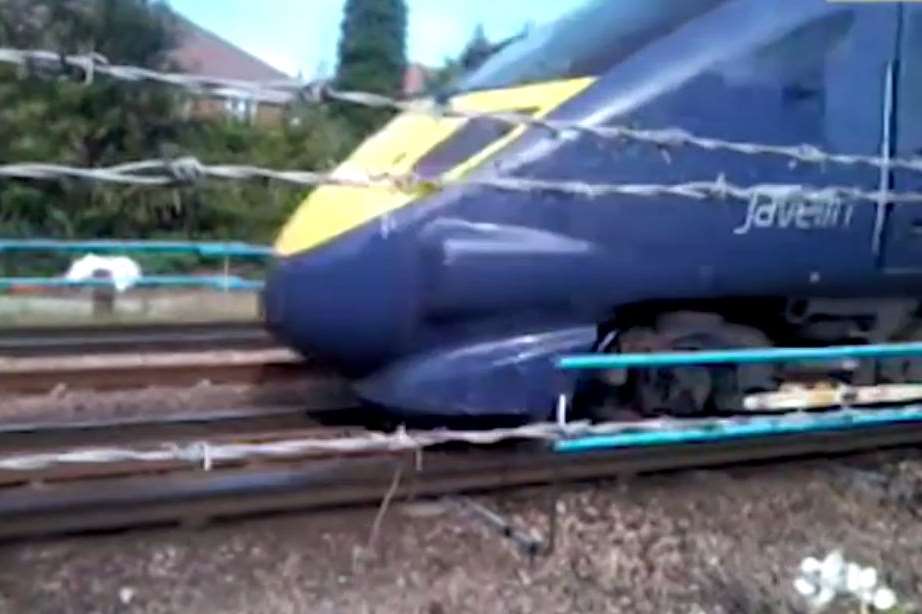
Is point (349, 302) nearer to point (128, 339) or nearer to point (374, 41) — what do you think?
point (128, 339)

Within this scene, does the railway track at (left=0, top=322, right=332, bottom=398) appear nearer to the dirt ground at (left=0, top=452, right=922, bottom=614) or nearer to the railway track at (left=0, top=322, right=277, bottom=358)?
the railway track at (left=0, top=322, right=277, bottom=358)

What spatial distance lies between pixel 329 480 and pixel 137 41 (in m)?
16.3

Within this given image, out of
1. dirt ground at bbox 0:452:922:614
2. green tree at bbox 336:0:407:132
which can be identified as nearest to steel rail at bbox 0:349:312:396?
dirt ground at bbox 0:452:922:614

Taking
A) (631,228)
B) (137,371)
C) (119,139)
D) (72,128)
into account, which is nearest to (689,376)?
(631,228)

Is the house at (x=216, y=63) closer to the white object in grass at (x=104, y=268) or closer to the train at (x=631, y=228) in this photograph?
the white object in grass at (x=104, y=268)

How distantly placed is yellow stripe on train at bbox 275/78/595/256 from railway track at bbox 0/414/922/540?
87 centimetres

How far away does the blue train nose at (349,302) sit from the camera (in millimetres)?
4777

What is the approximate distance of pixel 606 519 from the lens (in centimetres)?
463

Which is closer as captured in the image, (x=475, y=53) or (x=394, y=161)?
(x=394, y=161)

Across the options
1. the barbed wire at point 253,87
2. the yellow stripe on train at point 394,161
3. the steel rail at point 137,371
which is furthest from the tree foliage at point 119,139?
the barbed wire at point 253,87

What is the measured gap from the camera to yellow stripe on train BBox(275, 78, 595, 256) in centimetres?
486

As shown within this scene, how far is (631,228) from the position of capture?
4891 millimetres

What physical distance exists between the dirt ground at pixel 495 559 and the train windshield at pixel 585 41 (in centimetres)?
169

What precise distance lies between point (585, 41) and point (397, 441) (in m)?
2.38
